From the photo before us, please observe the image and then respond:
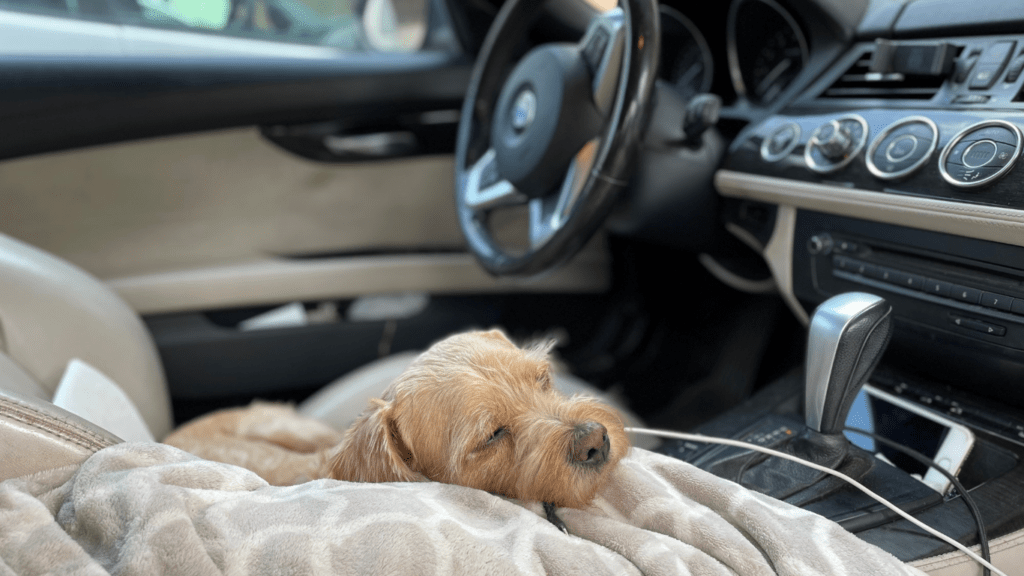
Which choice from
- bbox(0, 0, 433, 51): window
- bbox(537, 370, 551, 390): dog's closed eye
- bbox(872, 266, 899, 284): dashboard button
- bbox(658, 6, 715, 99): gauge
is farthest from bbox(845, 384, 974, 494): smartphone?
bbox(0, 0, 433, 51): window

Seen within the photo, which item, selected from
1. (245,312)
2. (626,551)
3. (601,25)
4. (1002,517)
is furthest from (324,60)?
(1002,517)

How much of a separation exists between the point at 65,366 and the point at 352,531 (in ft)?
3.53

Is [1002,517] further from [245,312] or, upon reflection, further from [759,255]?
[245,312]

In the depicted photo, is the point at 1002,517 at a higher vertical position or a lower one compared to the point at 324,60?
lower

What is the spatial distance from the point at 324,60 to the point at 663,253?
1375 mm

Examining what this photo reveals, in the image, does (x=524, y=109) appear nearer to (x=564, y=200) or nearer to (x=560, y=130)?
(x=560, y=130)

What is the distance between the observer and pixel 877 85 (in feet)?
4.93

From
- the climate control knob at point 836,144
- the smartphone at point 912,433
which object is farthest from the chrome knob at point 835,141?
the smartphone at point 912,433

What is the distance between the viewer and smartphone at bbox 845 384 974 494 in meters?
1.14

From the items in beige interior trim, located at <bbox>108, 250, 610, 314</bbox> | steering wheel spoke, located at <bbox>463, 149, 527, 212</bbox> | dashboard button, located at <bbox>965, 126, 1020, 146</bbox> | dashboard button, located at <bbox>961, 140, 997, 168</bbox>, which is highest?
dashboard button, located at <bbox>965, 126, 1020, 146</bbox>

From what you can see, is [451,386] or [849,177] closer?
[451,386]

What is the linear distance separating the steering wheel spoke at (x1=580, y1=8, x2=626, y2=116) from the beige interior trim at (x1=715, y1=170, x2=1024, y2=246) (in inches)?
15.1

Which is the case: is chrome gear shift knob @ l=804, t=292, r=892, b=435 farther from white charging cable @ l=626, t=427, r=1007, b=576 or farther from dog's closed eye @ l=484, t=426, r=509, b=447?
dog's closed eye @ l=484, t=426, r=509, b=447

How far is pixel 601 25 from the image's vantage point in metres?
1.56
